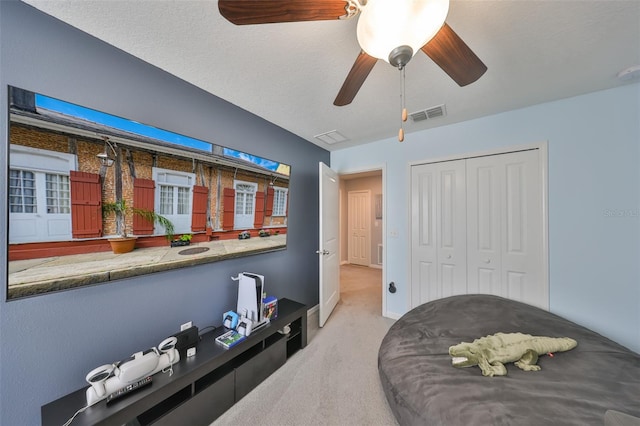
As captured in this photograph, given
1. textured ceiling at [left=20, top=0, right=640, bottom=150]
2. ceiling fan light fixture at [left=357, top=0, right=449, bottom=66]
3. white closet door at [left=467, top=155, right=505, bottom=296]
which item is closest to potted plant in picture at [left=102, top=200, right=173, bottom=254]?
textured ceiling at [left=20, top=0, right=640, bottom=150]

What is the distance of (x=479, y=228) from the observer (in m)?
2.22

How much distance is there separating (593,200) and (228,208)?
3199 mm

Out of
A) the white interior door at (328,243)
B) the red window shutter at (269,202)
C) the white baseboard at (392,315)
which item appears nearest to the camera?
the red window shutter at (269,202)

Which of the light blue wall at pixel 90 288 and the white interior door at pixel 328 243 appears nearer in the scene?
the light blue wall at pixel 90 288

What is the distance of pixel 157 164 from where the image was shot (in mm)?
1395

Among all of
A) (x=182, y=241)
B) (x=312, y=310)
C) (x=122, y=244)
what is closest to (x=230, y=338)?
(x=182, y=241)

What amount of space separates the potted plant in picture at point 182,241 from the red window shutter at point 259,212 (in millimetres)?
607

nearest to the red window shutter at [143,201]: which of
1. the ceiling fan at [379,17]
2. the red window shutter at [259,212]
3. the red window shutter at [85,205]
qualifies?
the red window shutter at [85,205]

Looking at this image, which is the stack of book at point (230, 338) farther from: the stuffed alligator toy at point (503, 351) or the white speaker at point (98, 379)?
the stuffed alligator toy at point (503, 351)

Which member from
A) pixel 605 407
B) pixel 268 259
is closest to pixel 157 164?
pixel 268 259

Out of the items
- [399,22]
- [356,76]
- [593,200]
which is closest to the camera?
[399,22]

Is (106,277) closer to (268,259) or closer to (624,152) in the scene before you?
(268,259)

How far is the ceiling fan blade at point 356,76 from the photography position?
97cm

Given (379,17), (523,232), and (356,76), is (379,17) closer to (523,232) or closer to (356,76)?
(356,76)
